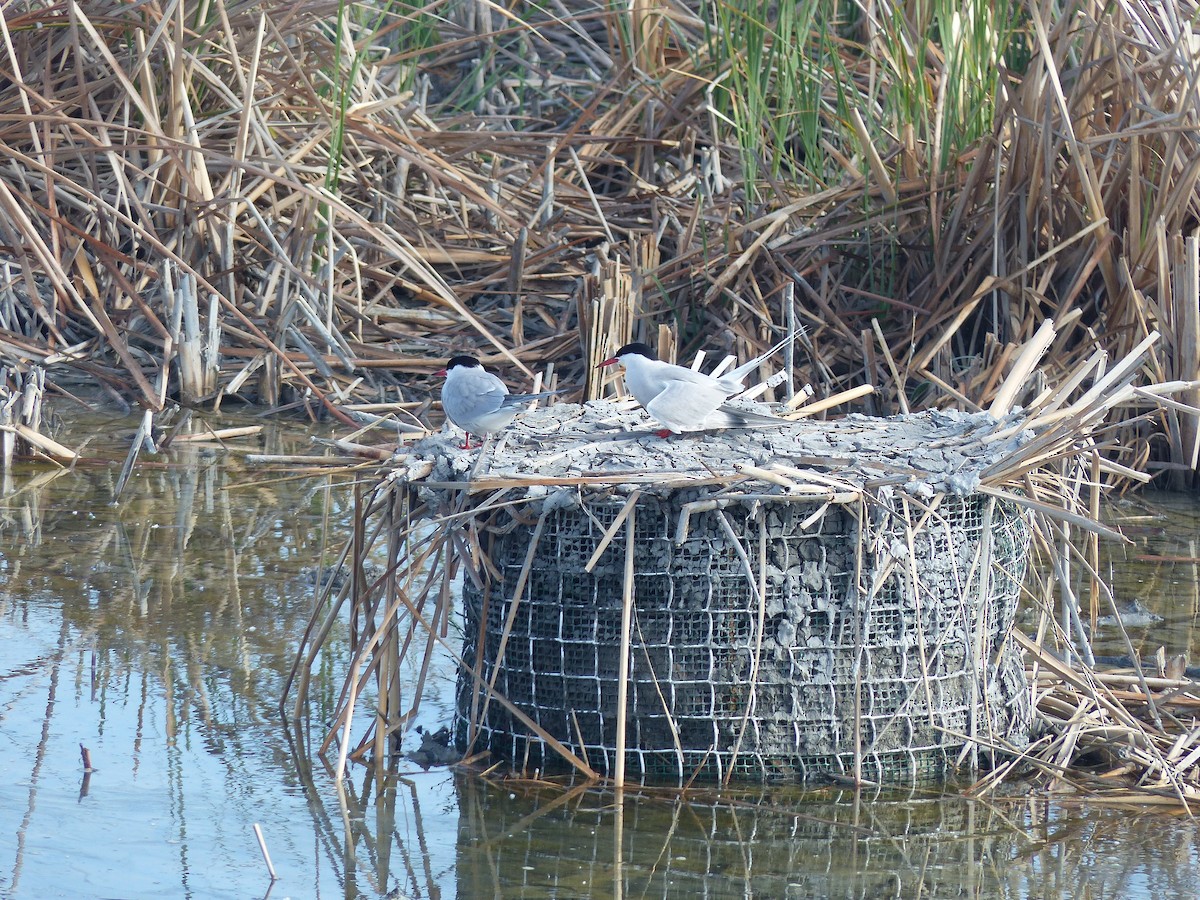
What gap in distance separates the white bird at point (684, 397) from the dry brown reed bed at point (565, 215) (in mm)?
2038

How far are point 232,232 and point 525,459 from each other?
4.83 meters

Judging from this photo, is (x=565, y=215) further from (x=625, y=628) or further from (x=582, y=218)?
(x=625, y=628)

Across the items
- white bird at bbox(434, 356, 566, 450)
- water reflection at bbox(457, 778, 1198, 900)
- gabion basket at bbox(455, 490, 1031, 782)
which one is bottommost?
water reflection at bbox(457, 778, 1198, 900)

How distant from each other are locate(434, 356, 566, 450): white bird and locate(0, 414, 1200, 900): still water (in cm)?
88

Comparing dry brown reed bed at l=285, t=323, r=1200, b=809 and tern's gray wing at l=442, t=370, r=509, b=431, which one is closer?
A: dry brown reed bed at l=285, t=323, r=1200, b=809

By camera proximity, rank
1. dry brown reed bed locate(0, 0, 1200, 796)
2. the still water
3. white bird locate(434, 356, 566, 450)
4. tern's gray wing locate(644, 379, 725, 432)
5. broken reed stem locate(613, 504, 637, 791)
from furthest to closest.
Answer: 1. dry brown reed bed locate(0, 0, 1200, 796)
2. white bird locate(434, 356, 566, 450)
3. tern's gray wing locate(644, 379, 725, 432)
4. broken reed stem locate(613, 504, 637, 791)
5. the still water

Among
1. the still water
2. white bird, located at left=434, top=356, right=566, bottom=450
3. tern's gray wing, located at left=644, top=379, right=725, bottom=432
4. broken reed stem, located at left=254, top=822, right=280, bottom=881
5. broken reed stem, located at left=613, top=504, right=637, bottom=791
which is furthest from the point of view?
white bird, located at left=434, top=356, right=566, bottom=450

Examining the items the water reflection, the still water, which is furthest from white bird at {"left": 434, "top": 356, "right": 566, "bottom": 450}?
the water reflection

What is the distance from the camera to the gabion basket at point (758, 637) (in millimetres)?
4195

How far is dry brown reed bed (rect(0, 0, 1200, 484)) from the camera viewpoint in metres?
7.46

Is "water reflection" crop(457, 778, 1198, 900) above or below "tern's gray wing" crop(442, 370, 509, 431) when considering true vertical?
below

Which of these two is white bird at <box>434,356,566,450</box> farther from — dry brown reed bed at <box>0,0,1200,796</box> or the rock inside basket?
dry brown reed bed at <box>0,0,1200,796</box>

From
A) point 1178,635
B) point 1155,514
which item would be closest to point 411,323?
point 1155,514

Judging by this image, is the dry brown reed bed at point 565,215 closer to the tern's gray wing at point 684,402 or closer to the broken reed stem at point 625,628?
the tern's gray wing at point 684,402
